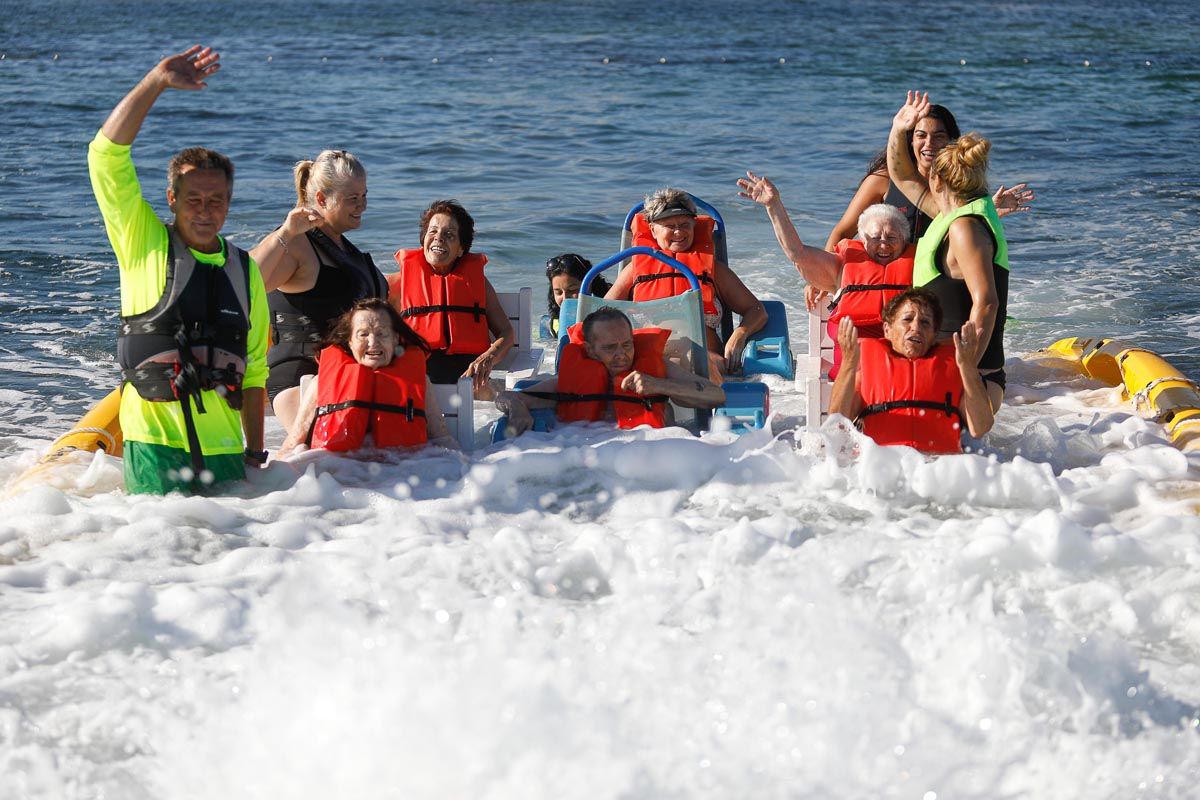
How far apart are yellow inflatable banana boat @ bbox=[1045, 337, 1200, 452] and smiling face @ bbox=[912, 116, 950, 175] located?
152 cm

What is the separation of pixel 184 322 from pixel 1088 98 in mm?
20381

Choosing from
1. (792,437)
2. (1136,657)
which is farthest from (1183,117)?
(1136,657)

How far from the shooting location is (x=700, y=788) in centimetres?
360

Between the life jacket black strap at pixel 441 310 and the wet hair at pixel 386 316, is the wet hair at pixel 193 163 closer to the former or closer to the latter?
the wet hair at pixel 386 316

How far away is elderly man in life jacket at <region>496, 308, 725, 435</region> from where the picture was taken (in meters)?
5.98

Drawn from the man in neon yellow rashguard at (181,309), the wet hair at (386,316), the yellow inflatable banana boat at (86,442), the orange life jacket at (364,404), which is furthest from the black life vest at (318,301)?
the man in neon yellow rashguard at (181,309)

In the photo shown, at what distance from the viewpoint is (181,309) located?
468cm

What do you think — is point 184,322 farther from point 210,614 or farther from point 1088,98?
point 1088,98

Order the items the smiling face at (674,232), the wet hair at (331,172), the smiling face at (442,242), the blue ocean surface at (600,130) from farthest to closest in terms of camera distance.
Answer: the blue ocean surface at (600,130)
the smiling face at (674,232)
the smiling face at (442,242)
the wet hair at (331,172)

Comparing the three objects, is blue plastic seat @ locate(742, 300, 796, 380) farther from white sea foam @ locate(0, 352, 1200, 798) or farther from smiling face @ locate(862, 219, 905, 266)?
white sea foam @ locate(0, 352, 1200, 798)

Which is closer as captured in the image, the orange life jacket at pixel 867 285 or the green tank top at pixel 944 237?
the green tank top at pixel 944 237

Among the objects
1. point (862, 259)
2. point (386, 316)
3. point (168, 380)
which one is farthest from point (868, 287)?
point (168, 380)

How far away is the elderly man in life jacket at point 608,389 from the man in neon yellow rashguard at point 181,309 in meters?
1.52

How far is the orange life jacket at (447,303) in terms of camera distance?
6.88 m
